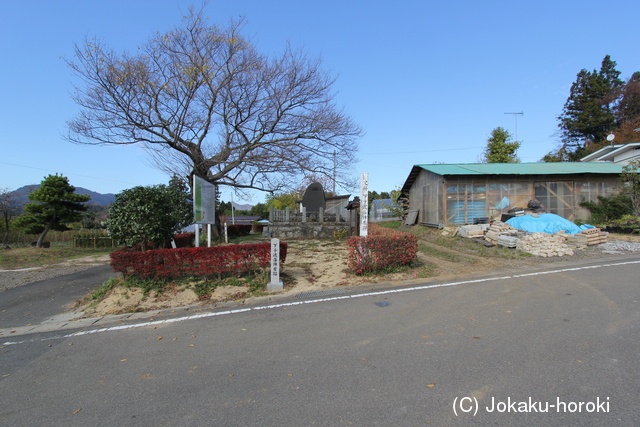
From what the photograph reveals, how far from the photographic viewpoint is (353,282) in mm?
7684

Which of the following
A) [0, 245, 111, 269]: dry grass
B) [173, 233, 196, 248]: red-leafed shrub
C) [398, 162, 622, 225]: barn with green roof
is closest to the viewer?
[0, 245, 111, 269]: dry grass

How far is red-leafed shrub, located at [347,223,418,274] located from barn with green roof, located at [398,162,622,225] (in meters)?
10.4

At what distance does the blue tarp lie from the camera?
13.2 metres

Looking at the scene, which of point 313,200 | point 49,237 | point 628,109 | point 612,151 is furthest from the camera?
point 628,109

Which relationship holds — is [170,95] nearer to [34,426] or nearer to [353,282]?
[353,282]

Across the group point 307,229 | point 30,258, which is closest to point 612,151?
point 307,229

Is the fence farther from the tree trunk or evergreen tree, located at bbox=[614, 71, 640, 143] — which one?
evergreen tree, located at bbox=[614, 71, 640, 143]

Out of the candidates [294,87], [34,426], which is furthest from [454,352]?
[294,87]

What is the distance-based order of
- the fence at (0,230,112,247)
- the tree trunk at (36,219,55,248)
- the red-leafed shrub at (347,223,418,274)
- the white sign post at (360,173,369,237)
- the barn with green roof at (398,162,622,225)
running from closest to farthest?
the red-leafed shrub at (347,223,418,274)
the white sign post at (360,173,369,237)
the barn with green roof at (398,162,622,225)
the tree trunk at (36,219,55,248)
the fence at (0,230,112,247)

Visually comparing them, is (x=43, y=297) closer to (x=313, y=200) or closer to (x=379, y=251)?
(x=379, y=251)

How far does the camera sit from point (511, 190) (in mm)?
18484

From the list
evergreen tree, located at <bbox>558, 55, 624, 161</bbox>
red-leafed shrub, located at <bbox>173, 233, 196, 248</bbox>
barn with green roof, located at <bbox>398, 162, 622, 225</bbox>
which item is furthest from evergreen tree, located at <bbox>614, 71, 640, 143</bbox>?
red-leafed shrub, located at <bbox>173, 233, 196, 248</bbox>

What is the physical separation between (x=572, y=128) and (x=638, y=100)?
6.21 metres

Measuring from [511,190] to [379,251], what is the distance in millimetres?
13766
